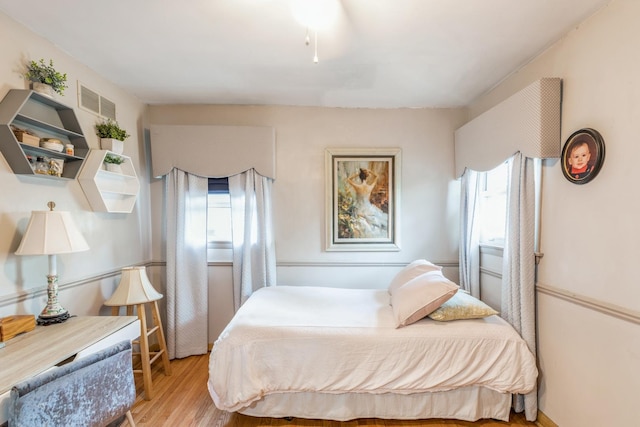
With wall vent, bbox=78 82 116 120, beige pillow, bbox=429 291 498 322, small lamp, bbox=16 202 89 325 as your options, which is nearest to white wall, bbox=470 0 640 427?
beige pillow, bbox=429 291 498 322

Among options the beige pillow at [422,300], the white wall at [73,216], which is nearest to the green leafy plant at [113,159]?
→ the white wall at [73,216]

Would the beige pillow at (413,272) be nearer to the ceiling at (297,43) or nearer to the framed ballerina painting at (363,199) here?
the framed ballerina painting at (363,199)

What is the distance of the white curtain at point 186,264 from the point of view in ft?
9.30

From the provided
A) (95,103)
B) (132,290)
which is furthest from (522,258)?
(95,103)

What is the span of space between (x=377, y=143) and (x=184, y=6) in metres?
2.04

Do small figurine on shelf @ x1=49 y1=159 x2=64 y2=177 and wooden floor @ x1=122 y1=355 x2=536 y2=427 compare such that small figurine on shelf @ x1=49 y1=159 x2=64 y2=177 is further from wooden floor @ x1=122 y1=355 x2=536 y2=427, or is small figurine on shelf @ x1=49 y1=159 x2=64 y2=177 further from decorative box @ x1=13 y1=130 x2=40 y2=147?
wooden floor @ x1=122 y1=355 x2=536 y2=427

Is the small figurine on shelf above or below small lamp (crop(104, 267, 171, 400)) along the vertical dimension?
above

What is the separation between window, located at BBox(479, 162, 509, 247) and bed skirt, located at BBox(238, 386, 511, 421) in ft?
3.90

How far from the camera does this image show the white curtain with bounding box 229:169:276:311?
Answer: 2895mm

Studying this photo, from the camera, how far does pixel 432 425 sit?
1940mm

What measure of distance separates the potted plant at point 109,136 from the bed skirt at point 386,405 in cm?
222

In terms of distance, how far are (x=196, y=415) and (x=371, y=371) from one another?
1299 millimetres

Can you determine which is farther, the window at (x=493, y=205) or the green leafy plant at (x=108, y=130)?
the window at (x=493, y=205)

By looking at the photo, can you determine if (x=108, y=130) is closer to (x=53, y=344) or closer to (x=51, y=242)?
(x=51, y=242)
